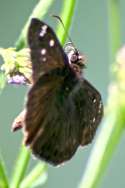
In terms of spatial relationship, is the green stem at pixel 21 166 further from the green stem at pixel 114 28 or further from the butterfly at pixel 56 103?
the green stem at pixel 114 28

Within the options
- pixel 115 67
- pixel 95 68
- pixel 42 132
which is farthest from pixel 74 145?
pixel 95 68

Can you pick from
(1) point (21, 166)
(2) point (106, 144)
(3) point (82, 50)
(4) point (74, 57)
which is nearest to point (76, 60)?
(4) point (74, 57)

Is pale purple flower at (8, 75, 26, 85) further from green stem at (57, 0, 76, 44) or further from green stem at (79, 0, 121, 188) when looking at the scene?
green stem at (79, 0, 121, 188)

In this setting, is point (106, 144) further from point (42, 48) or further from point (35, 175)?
point (35, 175)

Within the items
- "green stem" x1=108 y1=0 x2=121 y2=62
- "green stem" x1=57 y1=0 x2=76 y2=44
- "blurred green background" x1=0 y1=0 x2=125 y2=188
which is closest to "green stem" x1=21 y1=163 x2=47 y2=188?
"green stem" x1=57 y1=0 x2=76 y2=44

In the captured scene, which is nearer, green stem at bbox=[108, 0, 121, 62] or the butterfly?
green stem at bbox=[108, 0, 121, 62]

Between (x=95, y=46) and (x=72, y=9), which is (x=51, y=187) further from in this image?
(x=72, y=9)
